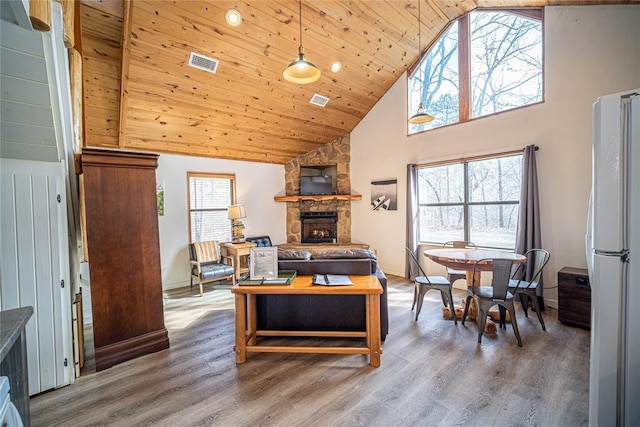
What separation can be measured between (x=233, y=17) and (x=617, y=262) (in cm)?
411

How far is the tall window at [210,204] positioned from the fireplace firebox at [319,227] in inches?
68.6

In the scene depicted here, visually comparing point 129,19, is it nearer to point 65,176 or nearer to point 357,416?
point 65,176

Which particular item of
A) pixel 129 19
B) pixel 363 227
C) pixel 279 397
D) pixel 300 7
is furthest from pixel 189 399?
pixel 363 227

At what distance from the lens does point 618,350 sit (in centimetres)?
132

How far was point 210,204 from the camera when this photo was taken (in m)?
5.57

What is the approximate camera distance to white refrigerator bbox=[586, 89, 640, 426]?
4.24 feet

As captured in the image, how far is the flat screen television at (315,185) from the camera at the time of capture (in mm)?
6527

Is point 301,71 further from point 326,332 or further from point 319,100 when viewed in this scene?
point 326,332

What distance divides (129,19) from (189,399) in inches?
150

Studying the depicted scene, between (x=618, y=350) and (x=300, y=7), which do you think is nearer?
(x=618, y=350)

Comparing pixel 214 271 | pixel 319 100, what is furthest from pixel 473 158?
pixel 214 271

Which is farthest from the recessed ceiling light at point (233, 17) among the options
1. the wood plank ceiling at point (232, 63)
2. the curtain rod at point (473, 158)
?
the curtain rod at point (473, 158)

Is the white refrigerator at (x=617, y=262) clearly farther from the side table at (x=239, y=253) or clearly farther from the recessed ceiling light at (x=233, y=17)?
the side table at (x=239, y=253)

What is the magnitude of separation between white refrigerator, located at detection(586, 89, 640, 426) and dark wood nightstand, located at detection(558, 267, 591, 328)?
215 centimetres
